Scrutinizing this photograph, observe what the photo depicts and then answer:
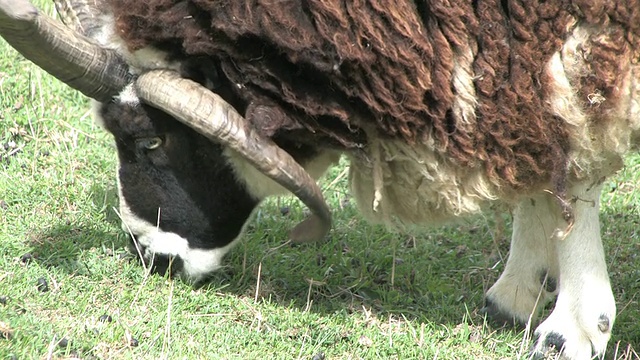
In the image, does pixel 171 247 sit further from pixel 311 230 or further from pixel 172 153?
pixel 311 230

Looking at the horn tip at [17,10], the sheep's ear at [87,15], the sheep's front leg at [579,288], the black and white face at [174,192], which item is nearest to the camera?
the horn tip at [17,10]

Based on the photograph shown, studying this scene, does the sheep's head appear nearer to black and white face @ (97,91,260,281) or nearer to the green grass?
black and white face @ (97,91,260,281)

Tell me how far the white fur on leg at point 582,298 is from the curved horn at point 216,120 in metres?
1.51

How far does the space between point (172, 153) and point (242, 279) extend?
1.00 metres

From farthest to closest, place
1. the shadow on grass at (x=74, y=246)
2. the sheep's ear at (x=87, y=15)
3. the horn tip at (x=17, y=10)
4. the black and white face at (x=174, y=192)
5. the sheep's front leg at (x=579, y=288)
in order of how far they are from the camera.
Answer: the shadow on grass at (x=74, y=246)
the sheep's front leg at (x=579, y=288)
the black and white face at (x=174, y=192)
the sheep's ear at (x=87, y=15)
the horn tip at (x=17, y=10)

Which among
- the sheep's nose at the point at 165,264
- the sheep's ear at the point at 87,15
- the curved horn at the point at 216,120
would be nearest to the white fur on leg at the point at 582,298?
the curved horn at the point at 216,120

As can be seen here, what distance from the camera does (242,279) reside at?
571 cm

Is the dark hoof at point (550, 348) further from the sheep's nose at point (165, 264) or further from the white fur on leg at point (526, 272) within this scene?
the sheep's nose at point (165, 264)

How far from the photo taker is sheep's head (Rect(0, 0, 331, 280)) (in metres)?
4.66

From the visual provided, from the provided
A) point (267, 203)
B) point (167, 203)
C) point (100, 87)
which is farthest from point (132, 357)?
point (267, 203)

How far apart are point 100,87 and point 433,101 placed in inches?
64.5

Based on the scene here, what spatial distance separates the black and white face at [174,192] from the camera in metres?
5.02

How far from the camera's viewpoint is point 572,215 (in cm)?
495

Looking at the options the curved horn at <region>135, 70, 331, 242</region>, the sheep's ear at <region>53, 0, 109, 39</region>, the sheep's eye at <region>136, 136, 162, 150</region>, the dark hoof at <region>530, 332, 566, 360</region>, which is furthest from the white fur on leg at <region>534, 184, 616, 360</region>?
the sheep's ear at <region>53, 0, 109, 39</region>
